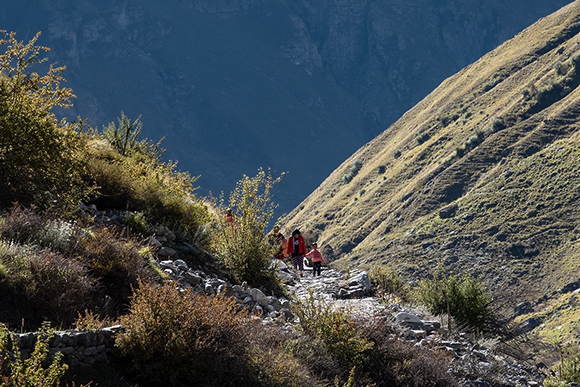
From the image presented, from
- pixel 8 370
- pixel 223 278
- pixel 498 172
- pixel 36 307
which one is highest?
pixel 498 172

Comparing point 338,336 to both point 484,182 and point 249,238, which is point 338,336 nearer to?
point 249,238

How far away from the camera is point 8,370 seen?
5.17m

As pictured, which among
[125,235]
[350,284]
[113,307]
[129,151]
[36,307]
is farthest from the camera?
[129,151]

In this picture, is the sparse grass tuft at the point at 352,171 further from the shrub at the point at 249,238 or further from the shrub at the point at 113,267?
the shrub at the point at 113,267

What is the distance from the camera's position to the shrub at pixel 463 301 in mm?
13039

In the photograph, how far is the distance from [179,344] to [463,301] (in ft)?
27.4

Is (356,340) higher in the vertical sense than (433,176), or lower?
lower

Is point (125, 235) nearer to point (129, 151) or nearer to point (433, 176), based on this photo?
point (129, 151)

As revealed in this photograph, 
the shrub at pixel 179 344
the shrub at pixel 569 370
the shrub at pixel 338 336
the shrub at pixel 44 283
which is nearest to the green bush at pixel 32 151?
the shrub at pixel 44 283

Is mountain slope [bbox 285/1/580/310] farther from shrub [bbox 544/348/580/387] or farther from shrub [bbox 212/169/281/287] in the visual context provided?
shrub [bbox 212/169/281/287]

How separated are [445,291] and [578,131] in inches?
2842

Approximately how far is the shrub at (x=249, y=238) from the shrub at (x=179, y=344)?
4820mm

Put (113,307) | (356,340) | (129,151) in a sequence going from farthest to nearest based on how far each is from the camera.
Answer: (129,151), (356,340), (113,307)

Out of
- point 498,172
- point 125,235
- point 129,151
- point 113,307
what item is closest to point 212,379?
point 113,307
